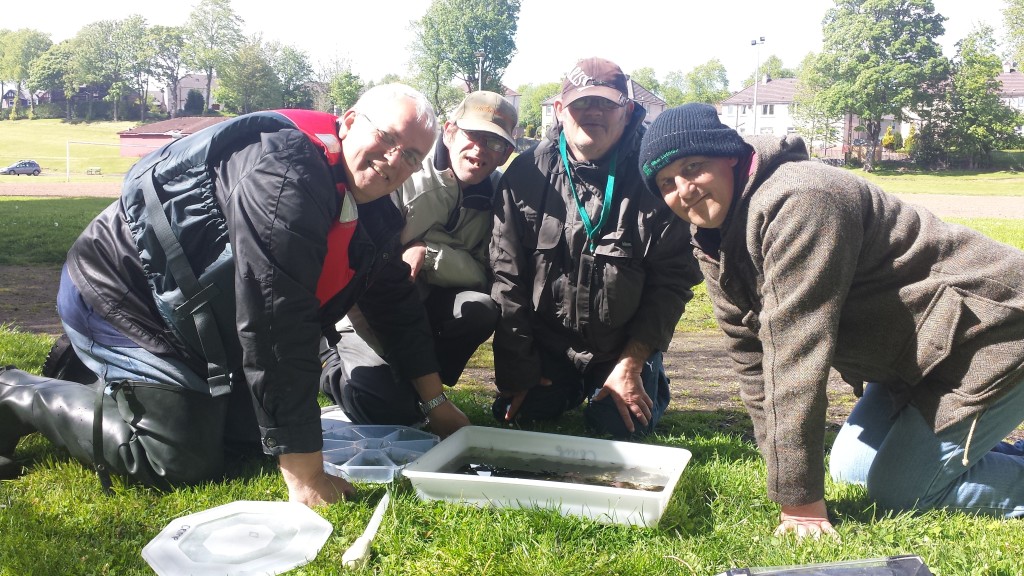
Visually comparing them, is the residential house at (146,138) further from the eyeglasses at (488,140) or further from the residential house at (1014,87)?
the residential house at (1014,87)

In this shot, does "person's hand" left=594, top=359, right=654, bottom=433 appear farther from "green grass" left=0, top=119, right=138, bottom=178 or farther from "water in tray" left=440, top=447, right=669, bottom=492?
"green grass" left=0, top=119, right=138, bottom=178

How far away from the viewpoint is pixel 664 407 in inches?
161

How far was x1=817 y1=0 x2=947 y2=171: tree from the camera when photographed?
176 feet

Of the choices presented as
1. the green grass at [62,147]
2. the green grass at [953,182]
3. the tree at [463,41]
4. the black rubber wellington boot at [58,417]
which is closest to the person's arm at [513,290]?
the black rubber wellington boot at [58,417]

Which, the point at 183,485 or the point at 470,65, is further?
the point at 470,65

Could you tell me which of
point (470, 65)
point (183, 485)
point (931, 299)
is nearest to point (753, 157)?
point (931, 299)

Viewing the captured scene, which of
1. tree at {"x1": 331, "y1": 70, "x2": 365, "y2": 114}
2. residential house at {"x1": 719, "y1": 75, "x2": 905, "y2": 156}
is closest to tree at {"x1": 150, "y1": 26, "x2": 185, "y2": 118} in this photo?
tree at {"x1": 331, "y1": 70, "x2": 365, "y2": 114}

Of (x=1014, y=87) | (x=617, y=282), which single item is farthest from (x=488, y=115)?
(x=1014, y=87)

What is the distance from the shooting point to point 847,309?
270 cm

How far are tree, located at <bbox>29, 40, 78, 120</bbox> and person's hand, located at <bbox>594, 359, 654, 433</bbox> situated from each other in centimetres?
8981

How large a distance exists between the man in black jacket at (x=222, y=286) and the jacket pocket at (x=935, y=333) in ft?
5.84

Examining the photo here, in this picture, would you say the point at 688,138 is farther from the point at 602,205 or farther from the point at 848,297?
the point at 602,205

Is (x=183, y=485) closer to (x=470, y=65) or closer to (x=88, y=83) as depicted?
(x=470, y=65)

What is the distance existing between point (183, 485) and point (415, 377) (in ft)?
3.45
